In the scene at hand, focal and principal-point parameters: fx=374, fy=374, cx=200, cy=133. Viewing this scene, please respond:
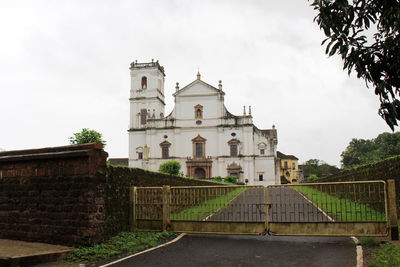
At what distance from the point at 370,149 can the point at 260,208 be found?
3118 inches

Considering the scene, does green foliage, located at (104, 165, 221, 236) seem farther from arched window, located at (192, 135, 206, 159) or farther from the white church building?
arched window, located at (192, 135, 206, 159)

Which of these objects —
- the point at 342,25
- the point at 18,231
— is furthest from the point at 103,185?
the point at 342,25

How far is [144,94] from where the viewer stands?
55156 mm

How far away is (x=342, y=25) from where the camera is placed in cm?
418

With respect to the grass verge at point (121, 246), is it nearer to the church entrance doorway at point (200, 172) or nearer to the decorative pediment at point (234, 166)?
the decorative pediment at point (234, 166)

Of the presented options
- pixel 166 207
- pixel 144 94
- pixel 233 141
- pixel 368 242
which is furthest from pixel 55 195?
pixel 144 94

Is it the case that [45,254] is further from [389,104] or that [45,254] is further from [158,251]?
[389,104]

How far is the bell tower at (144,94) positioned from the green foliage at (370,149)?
39.2 meters

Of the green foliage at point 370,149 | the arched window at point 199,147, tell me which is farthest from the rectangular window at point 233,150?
the green foliage at point 370,149

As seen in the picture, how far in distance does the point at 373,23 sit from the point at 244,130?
47.5 metres

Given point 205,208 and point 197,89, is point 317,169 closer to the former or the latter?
point 197,89

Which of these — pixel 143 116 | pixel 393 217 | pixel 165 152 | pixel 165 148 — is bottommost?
pixel 393 217

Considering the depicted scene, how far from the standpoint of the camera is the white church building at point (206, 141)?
168ft

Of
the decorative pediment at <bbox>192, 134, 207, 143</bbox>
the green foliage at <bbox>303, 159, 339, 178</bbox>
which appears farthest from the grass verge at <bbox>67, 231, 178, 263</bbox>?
the green foliage at <bbox>303, 159, 339, 178</bbox>
